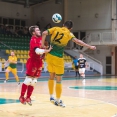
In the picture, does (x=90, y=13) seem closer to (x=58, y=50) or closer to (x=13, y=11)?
(x=13, y=11)

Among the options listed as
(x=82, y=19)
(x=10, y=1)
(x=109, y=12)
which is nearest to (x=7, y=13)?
(x=10, y=1)

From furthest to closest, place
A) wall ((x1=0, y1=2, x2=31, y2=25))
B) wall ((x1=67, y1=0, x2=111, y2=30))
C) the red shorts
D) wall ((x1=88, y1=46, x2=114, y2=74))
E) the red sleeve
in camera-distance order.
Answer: wall ((x1=0, y1=2, x2=31, y2=25)) < wall ((x1=88, y1=46, x2=114, y2=74)) < wall ((x1=67, y1=0, x2=111, y2=30)) < the red shorts < the red sleeve

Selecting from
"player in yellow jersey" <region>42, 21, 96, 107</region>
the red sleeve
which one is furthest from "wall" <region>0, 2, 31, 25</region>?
the red sleeve

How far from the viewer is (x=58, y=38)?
7.84 meters

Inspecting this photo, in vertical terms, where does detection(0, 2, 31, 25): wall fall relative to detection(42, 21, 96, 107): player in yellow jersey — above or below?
above

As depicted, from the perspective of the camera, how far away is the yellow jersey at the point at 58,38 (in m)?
7.82

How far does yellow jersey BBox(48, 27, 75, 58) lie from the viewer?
7.82 m

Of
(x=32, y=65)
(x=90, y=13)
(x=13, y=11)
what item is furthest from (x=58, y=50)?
(x=13, y=11)

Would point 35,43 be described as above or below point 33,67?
above

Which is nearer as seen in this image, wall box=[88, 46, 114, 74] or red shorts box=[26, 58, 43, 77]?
red shorts box=[26, 58, 43, 77]

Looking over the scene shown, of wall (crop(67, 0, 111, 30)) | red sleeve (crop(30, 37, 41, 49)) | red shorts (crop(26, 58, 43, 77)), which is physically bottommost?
red shorts (crop(26, 58, 43, 77))

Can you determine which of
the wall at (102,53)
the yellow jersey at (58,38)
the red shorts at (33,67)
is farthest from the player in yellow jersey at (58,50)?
the wall at (102,53)

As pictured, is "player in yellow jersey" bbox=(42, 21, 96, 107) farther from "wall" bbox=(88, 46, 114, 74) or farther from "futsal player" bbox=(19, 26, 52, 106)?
"wall" bbox=(88, 46, 114, 74)

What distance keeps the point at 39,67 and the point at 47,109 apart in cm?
112
